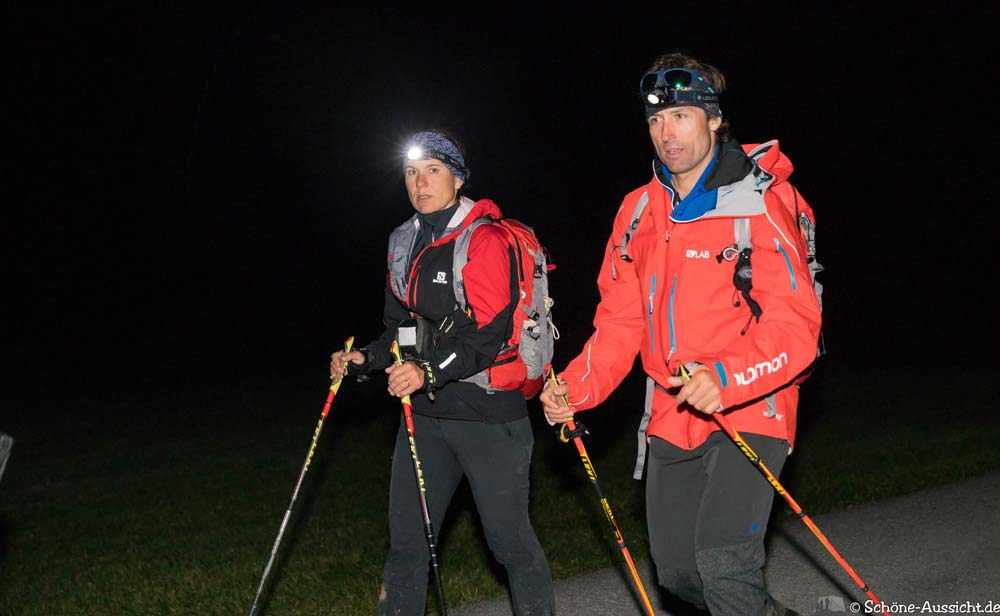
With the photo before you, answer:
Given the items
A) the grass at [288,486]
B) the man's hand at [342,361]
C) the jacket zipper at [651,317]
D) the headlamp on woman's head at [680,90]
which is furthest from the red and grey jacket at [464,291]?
the grass at [288,486]

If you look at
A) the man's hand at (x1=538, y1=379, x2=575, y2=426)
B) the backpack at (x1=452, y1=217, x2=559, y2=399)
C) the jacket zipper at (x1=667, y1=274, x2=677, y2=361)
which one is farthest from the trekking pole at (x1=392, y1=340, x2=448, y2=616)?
the jacket zipper at (x1=667, y1=274, x2=677, y2=361)

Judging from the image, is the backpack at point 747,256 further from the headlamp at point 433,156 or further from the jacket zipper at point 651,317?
the headlamp at point 433,156

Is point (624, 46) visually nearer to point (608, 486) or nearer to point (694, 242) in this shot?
point (608, 486)

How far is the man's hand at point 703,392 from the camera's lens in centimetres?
376

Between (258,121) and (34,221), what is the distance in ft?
45.0

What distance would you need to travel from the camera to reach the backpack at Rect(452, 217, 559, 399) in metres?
4.76

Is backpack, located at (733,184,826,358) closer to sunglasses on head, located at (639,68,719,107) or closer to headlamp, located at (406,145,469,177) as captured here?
sunglasses on head, located at (639,68,719,107)

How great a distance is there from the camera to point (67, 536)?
872cm

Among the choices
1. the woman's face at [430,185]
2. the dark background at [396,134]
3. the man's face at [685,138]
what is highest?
the man's face at [685,138]

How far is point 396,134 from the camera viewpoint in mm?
41406

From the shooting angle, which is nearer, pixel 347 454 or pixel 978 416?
pixel 347 454

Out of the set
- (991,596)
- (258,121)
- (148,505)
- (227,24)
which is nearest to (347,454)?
(148,505)

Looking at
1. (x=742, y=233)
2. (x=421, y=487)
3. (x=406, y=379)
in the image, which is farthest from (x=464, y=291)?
→ (x=742, y=233)

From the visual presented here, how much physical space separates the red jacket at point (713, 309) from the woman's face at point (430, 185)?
85 centimetres
